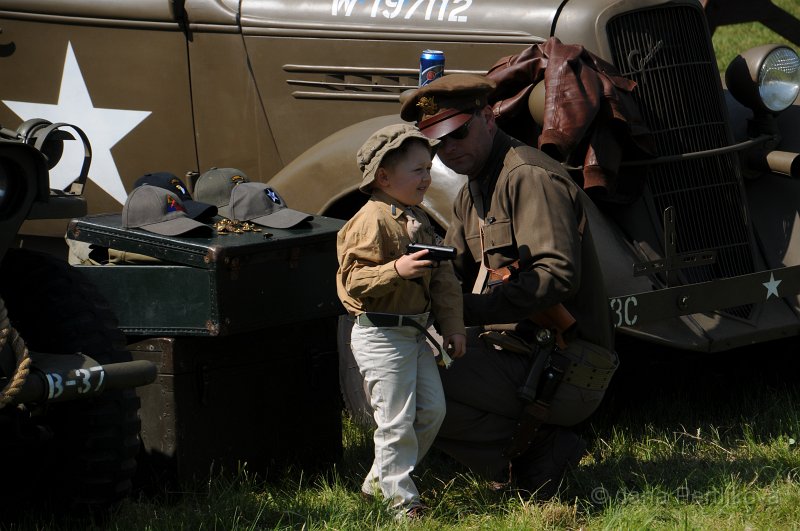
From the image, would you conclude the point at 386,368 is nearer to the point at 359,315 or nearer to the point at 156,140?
the point at 359,315

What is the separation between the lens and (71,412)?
3168 millimetres

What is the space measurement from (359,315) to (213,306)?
457mm

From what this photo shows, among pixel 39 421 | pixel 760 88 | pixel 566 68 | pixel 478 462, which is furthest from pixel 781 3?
pixel 39 421

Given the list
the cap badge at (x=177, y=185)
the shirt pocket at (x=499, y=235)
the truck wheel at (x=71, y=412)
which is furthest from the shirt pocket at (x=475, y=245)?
the truck wheel at (x=71, y=412)

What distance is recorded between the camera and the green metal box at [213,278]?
11.5 feet

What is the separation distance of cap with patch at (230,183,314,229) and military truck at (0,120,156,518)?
561 millimetres

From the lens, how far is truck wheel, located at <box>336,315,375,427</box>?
4.35 metres

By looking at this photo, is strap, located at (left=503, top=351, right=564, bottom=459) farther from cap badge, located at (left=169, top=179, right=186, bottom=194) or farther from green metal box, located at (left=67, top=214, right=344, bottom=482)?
cap badge, located at (left=169, top=179, right=186, bottom=194)

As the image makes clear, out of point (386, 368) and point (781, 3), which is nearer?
point (386, 368)

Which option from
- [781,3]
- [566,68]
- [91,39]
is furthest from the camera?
[781,3]

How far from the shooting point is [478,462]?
11.8 ft

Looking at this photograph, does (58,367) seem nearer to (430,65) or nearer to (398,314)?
(398,314)

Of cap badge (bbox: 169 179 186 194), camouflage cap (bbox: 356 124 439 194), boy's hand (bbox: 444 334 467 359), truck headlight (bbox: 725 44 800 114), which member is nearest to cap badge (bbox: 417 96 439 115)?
camouflage cap (bbox: 356 124 439 194)

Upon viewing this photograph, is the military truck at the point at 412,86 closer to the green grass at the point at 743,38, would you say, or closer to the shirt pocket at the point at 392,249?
the shirt pocket at the point at 392,249
